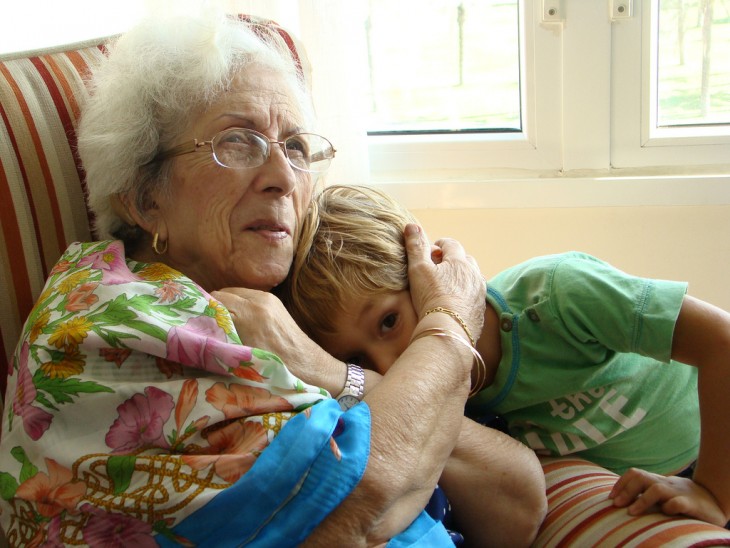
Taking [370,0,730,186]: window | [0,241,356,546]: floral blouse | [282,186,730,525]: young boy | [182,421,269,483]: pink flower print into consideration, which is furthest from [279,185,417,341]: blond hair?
[370,0,730,186]: window

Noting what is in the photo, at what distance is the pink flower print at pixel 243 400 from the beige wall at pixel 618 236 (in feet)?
5.20

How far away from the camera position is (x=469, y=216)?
98.5 inches

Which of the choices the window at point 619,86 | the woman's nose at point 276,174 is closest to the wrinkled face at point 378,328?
the woman's nose at point 276,174

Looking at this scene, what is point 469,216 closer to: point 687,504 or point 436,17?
point 436,17

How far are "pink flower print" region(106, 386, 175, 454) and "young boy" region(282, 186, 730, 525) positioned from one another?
436mm

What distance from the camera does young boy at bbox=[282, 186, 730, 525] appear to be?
125 centimetres

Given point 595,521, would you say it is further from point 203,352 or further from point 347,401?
point 203,352

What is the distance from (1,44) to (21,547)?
1965 millimetres

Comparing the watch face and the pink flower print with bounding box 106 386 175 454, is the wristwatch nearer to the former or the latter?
the watch face

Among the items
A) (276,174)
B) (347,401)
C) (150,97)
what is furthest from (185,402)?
(150,97)

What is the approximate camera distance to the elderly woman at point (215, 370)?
3.11ft

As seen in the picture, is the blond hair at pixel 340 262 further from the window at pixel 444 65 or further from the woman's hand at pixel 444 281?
the window at pixel 444 65

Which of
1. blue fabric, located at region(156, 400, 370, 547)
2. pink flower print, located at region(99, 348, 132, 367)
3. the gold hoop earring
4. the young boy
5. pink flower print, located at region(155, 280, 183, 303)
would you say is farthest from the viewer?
the gold hoop earring

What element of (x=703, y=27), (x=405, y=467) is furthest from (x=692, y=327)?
(x=703, y=27)
